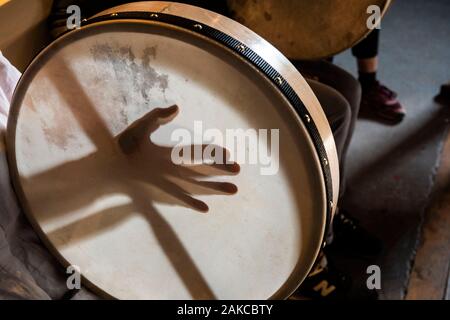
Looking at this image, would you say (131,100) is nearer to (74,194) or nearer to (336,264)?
(74,194)

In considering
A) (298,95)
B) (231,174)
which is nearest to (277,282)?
(231,174)

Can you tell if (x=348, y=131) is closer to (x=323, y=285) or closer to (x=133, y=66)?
(x=323, y=285)

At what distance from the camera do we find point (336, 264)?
4.50 feet

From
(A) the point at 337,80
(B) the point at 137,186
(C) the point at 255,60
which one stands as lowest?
(A) the point at 337,80

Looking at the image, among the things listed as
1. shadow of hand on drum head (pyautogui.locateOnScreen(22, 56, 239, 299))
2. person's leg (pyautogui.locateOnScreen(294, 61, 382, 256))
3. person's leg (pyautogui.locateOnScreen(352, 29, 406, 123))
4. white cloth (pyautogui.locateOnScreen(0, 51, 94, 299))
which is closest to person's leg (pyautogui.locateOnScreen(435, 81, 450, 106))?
person's leg (pyautogui.locateOnScreen(352, 29, 406, 123))

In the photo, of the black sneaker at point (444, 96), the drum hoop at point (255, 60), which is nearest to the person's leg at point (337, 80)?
the drum hoop at point (255, 60)

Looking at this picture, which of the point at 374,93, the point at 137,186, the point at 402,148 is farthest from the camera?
the point at 374,93

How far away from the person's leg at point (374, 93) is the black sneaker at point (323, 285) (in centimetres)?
77

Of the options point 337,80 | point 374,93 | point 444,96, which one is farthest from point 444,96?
point 337,80

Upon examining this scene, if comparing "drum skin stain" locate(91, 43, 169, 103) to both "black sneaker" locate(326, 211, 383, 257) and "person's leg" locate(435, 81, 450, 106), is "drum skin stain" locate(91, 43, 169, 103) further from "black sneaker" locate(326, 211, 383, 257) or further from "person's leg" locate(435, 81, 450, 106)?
"person's leg" locate(435, 81, 450, 106)

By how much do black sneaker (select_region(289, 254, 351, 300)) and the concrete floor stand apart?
78mm

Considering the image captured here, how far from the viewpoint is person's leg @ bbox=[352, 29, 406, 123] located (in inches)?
69.8

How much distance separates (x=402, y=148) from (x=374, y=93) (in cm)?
27

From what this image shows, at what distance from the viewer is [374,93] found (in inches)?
73.5
